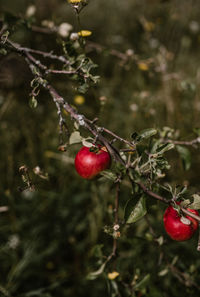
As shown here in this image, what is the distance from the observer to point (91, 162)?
2.66ft

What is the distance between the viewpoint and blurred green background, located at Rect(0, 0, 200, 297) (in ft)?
4.47

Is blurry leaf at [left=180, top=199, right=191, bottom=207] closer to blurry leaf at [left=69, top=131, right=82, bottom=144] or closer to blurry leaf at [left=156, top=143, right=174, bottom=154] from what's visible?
blurry leaf at [left=156, top=143, right=174, bottom=154]

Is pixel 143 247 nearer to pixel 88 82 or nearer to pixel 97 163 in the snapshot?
pixel 97 163

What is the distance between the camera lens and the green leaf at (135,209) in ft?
2.44

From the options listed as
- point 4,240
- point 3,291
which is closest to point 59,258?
point 4,240

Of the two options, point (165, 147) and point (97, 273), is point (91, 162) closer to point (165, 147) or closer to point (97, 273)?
point (165, 147)

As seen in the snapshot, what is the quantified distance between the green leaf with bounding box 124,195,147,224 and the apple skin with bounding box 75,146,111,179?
14cm

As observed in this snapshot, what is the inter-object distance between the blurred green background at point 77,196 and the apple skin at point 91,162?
0.20 meters

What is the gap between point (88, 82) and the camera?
2.74 ft

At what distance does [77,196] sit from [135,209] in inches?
42.0

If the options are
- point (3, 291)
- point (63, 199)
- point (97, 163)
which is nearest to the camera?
point (97, 163)

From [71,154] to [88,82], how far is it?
117 cm

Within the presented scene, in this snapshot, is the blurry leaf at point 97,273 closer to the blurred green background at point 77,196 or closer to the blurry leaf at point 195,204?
the blurred green background at point 77,196

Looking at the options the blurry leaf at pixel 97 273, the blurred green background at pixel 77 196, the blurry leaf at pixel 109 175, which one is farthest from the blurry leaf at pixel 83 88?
the blurry leaf at pixel 97 273
